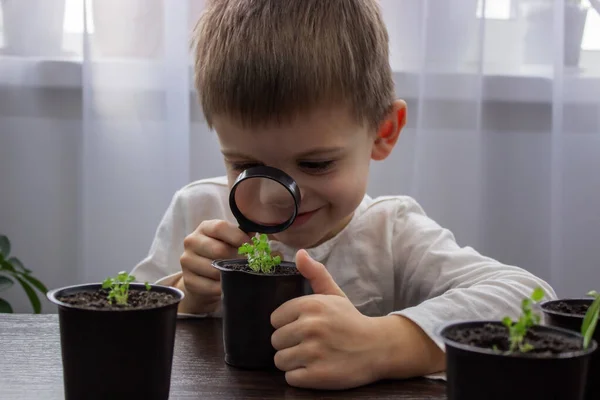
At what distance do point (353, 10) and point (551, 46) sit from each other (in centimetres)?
103

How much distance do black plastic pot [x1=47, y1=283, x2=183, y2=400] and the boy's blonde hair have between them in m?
0.43

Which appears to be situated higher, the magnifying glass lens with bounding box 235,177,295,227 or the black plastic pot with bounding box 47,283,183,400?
the magnifying glass lens with bounding box 235,177,295,227

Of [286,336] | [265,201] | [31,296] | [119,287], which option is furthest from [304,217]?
[31,296]

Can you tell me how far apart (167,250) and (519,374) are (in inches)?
38.6

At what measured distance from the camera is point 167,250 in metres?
1.48

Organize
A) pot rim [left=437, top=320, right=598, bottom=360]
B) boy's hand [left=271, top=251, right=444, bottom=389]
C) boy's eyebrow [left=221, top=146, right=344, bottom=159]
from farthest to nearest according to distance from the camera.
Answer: boy's eyebrow [left=221, top=146, right=344, bottom=159], boy's hand [left=271, top=251, right=444, bottom=389], pot rim [left=437, top=320, right=598, bottom=360]

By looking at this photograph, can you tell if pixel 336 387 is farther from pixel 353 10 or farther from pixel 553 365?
pixel 353 10

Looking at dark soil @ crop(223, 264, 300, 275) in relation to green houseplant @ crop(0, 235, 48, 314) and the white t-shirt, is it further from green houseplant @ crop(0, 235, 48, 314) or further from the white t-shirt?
green houseplant @ crop(0, 235, 48, 314)

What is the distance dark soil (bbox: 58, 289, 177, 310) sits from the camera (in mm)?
744

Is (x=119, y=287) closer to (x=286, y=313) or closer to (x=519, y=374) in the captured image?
(x=286, y=313)

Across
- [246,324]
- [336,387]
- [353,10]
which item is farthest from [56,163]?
[336,387]

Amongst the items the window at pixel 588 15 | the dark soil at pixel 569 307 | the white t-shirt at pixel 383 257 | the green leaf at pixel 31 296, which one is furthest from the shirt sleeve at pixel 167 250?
the window at pixel 588 15

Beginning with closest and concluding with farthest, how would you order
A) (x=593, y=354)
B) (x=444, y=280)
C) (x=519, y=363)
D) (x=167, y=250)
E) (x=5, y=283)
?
(x=519, y=363) < (x=593, y=354) < (x=444, y=280) < (x=167, y=250) < (x=5, y=283)

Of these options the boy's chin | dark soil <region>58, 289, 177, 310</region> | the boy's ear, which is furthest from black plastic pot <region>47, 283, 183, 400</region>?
the boy's ear
